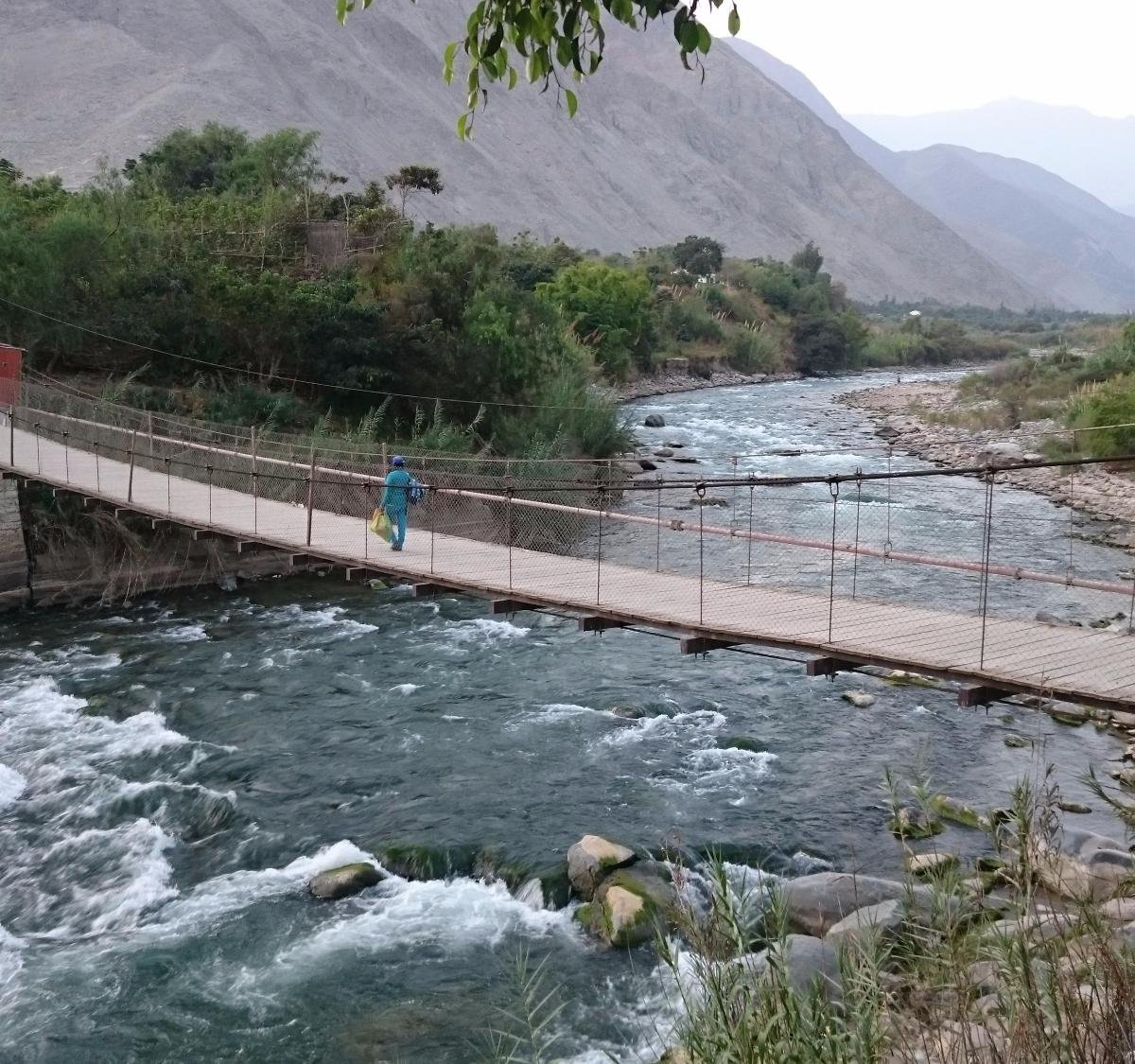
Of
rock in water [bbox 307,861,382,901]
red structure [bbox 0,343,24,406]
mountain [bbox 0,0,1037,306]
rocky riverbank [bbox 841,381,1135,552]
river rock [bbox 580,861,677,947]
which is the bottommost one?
rock in water [bbox 307,861,382,901]

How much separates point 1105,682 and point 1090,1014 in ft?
8.24

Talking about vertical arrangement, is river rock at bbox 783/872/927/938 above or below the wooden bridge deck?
below

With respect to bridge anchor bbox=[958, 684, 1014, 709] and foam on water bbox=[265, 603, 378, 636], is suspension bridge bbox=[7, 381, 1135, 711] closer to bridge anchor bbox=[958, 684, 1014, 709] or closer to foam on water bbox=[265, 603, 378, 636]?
bridge anchor bbox=[958, 684, 1014, 709]

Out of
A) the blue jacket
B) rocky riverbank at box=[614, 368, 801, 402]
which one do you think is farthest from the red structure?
rocky riverbank at box=[614, 368, 801, 402]

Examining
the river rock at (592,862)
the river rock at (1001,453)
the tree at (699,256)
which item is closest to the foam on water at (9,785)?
the river rock at (592,862)

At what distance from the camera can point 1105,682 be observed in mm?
4273

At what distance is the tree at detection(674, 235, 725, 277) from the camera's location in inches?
1679

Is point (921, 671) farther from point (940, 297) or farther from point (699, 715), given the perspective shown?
point (940, 297)

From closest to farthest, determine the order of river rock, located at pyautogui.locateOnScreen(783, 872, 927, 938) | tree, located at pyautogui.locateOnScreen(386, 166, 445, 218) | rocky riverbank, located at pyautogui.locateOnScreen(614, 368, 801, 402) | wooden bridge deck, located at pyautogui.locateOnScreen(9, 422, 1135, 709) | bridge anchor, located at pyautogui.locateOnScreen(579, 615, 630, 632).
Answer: wooden bridge deck, located at pyautogui.locateOnScreen(9, 422, 1135, 709), river rock, located at pyautogui.locateOnScreen(783, 872, 927, 938), bridge anchor, located at pyautogui.locateOnScreen(579, 615, 630, 632), tree, located at pyautogui.locateOnScreen(386, 166, 445, 218), rocky riverbank, located at pyautogui.locateOnScreen(614, 368, 801, 402)

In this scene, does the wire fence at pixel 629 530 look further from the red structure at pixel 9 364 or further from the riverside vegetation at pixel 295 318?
the riverside vegetation at pixel 295 318

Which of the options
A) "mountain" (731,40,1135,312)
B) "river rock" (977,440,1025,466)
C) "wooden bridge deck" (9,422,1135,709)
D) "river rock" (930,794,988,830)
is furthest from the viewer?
"mountain" (731,40,1135,312)

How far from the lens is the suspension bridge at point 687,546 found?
4887 mm

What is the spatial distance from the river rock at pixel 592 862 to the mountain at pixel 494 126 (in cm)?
2454

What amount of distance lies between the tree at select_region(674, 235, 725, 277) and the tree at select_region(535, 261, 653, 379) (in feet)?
50.9
